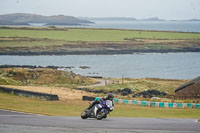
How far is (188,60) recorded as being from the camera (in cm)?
16212

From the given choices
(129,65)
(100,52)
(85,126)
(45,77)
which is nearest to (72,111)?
(85,126)

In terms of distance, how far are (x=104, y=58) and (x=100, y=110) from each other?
148974mm

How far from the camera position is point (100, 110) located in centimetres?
2311

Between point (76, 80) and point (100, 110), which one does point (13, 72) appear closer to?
point (76, 80)

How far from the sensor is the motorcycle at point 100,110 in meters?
22.9

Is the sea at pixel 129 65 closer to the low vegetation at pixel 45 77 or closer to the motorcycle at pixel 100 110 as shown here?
the low vegetation at pixel 45 77

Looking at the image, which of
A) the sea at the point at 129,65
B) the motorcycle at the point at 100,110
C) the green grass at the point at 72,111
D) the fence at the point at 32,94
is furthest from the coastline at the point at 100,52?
the motorcycle at the point at 100,110

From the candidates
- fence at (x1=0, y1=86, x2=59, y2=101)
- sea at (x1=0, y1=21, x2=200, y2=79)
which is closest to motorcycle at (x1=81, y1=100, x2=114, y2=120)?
fence at (x1=0, y1=86, x2=59, y2=101)

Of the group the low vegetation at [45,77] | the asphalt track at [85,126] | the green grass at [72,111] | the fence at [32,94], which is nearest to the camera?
the asphalt track at [85,126]

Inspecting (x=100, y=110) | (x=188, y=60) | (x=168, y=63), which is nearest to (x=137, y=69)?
(x=168, y=63)

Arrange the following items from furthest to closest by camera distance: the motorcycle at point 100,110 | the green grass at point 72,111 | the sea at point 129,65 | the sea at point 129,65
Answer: the sea at point 129,65, the sea at point 129,65, the green grass at point 72,111, the motorcycle at point 100,110

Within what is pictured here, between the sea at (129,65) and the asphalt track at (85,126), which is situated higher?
the asphalt track at (85,126)

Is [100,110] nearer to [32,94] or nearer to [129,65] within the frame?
[32,94]

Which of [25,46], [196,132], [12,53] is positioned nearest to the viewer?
[196,132]
